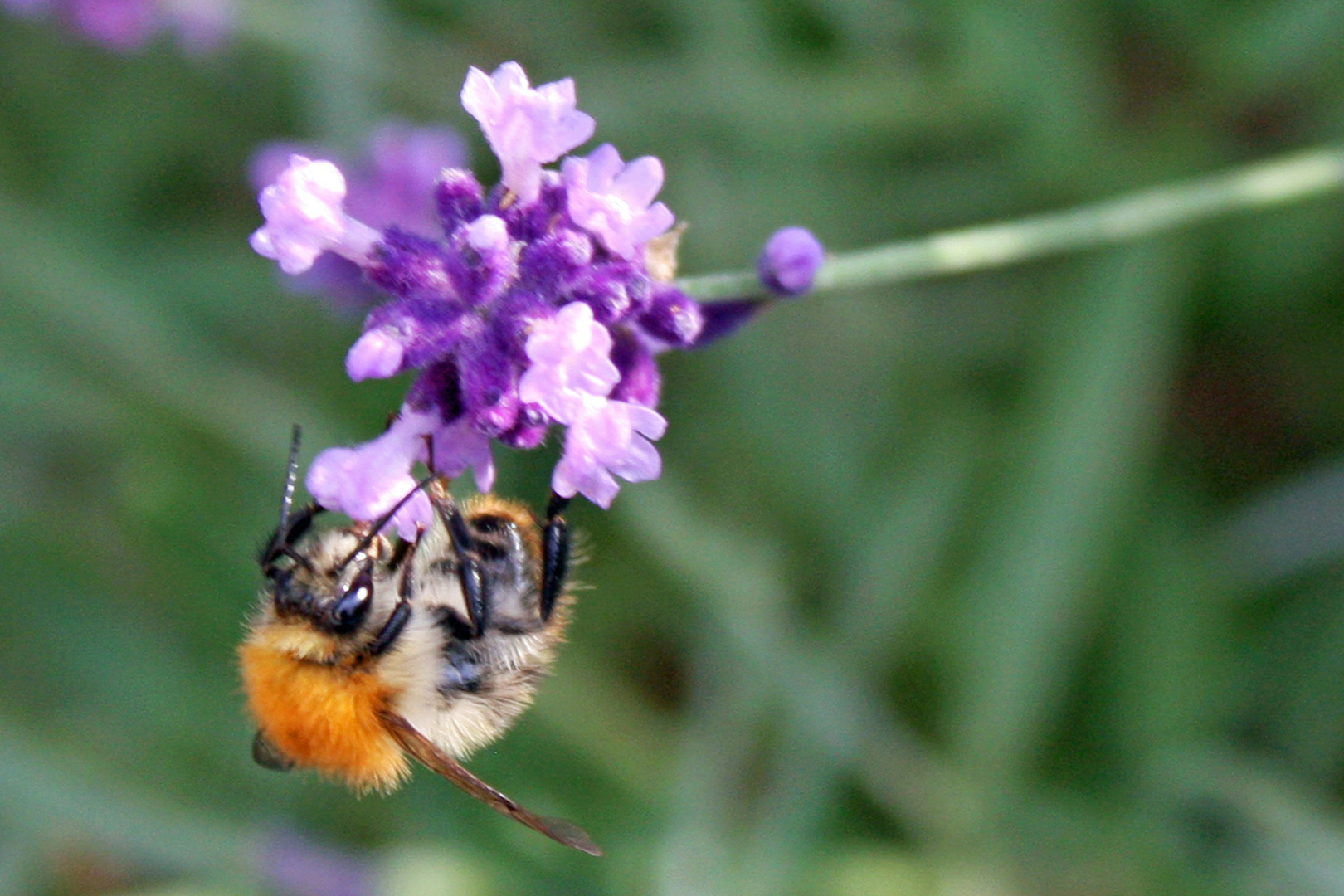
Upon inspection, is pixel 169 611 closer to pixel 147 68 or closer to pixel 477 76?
pixel 147 68

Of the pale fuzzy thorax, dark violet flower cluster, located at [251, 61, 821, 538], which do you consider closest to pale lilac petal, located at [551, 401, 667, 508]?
dark violet flower cluster, located at [251, 61, 821, 538]

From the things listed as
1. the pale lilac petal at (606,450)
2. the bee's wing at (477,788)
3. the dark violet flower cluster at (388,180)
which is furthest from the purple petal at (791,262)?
the dark violet flower cluster at (388,180)

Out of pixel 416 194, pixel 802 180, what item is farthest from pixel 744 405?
pixel 416 194

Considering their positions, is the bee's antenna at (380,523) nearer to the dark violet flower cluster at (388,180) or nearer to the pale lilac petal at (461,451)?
the pale lilac petal at (461,451)

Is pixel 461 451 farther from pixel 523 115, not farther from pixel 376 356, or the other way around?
pixel 523 115

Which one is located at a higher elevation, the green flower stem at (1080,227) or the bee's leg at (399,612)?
the green flower stem at (1080,227)

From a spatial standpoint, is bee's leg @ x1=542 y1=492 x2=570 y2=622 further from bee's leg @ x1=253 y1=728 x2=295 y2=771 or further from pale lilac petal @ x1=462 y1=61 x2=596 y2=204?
pale lilac petal @ x1=462 y1=61 x2=596 y2=204
